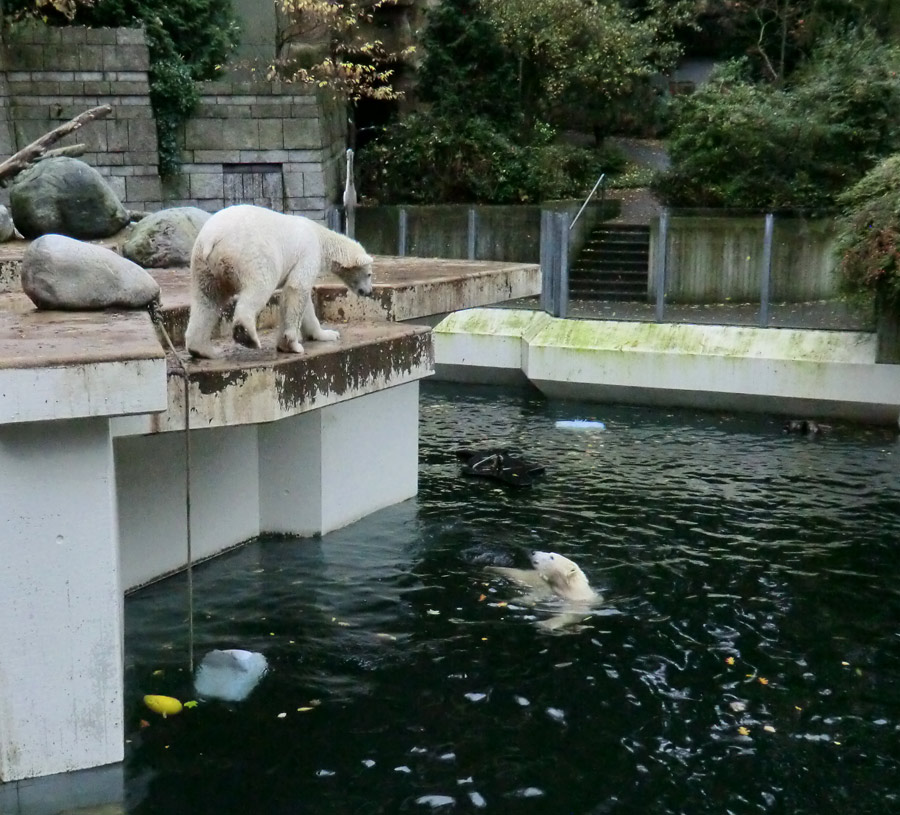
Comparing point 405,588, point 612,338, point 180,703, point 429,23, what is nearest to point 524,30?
point 429,23

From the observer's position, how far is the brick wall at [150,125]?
19000 millimetres

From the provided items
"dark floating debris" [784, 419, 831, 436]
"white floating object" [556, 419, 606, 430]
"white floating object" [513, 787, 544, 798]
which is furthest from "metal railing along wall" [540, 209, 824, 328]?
"white floating object" [513, 787, 544, 798]

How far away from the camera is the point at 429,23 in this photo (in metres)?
23.8

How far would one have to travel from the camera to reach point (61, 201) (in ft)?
40.4

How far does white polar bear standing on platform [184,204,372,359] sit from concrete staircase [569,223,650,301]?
10.4 m

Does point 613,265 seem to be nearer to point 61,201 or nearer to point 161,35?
point 161,35

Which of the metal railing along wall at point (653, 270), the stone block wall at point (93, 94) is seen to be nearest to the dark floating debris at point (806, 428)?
the metal railing along wall at point (653, 270)

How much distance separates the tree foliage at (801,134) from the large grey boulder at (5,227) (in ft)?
38.6

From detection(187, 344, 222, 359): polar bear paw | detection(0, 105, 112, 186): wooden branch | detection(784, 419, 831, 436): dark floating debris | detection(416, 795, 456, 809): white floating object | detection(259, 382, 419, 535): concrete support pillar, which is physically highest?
detection(0, 105, 112, 186): wooden branch

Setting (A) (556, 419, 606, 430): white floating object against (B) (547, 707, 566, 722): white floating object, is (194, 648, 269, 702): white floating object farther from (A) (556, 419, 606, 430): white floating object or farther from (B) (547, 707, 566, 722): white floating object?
(A) (556, 419, 606, 430): white floating object

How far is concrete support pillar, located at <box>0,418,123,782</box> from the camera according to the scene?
556 centimetres

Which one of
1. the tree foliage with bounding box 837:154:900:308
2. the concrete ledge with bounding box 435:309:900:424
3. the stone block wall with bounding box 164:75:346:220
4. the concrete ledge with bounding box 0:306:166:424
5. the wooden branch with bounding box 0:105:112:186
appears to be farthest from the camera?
the stone block wall with bounding box 164:75:346:220

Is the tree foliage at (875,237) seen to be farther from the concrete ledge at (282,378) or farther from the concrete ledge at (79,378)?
the concrete ledge at (79,378)

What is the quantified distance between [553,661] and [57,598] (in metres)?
3.08
